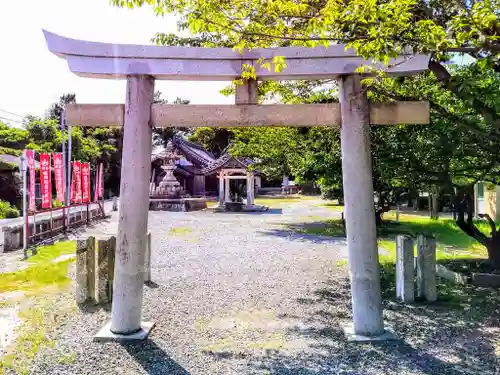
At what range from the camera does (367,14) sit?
390 centimetres

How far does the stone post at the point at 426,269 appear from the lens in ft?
22.7

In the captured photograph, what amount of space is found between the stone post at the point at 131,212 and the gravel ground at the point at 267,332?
16.9 inches

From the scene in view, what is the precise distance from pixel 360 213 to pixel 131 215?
274 cm

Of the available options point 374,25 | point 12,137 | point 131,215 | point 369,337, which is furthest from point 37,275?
point 12,137

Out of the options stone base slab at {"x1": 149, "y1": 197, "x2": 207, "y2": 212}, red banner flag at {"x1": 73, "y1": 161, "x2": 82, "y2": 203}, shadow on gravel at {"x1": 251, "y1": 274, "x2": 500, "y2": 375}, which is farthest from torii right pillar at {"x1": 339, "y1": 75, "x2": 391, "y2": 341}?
stone base slab at {"x1": 149, "y1": 197, "x2": 207, "y2": 212}

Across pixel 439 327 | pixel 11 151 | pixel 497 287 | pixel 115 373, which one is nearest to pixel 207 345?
pixel 115 373

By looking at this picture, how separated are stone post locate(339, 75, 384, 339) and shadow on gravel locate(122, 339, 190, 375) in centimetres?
220

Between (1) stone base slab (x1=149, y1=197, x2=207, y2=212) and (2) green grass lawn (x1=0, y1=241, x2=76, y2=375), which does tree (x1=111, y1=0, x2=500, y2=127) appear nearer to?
(2) green grass lawn (x1=0, y1=241, x2=76, y2=375)

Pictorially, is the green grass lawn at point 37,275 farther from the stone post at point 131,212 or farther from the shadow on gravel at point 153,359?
the shadow on gravel at point 153,359

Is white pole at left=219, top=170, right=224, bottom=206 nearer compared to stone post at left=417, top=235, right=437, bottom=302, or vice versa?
stone post at left=417, top=235, right=437, bottom=302

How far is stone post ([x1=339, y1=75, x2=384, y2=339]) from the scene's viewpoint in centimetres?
520

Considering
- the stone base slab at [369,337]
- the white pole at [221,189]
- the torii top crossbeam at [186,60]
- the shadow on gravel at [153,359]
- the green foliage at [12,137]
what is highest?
the green foliage at [12,137]

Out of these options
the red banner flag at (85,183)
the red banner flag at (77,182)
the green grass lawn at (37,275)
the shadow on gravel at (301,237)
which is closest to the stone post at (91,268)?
the green grass lawn at (37,275)

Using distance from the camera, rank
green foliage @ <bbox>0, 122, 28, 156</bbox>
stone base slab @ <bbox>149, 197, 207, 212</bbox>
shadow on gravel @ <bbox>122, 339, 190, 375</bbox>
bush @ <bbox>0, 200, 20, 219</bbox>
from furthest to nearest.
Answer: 1. green foliage @ <bbox>0, 122, 28, 156</bbox>
2. stone base slab @ <bbox>149, 197, 207, 212</bbox>
3. bush @ <bbox>0, 200, 20, 219</bbox>
4. shadow on gravel @ <bbox>122, 339, 190, 375</bbox>
